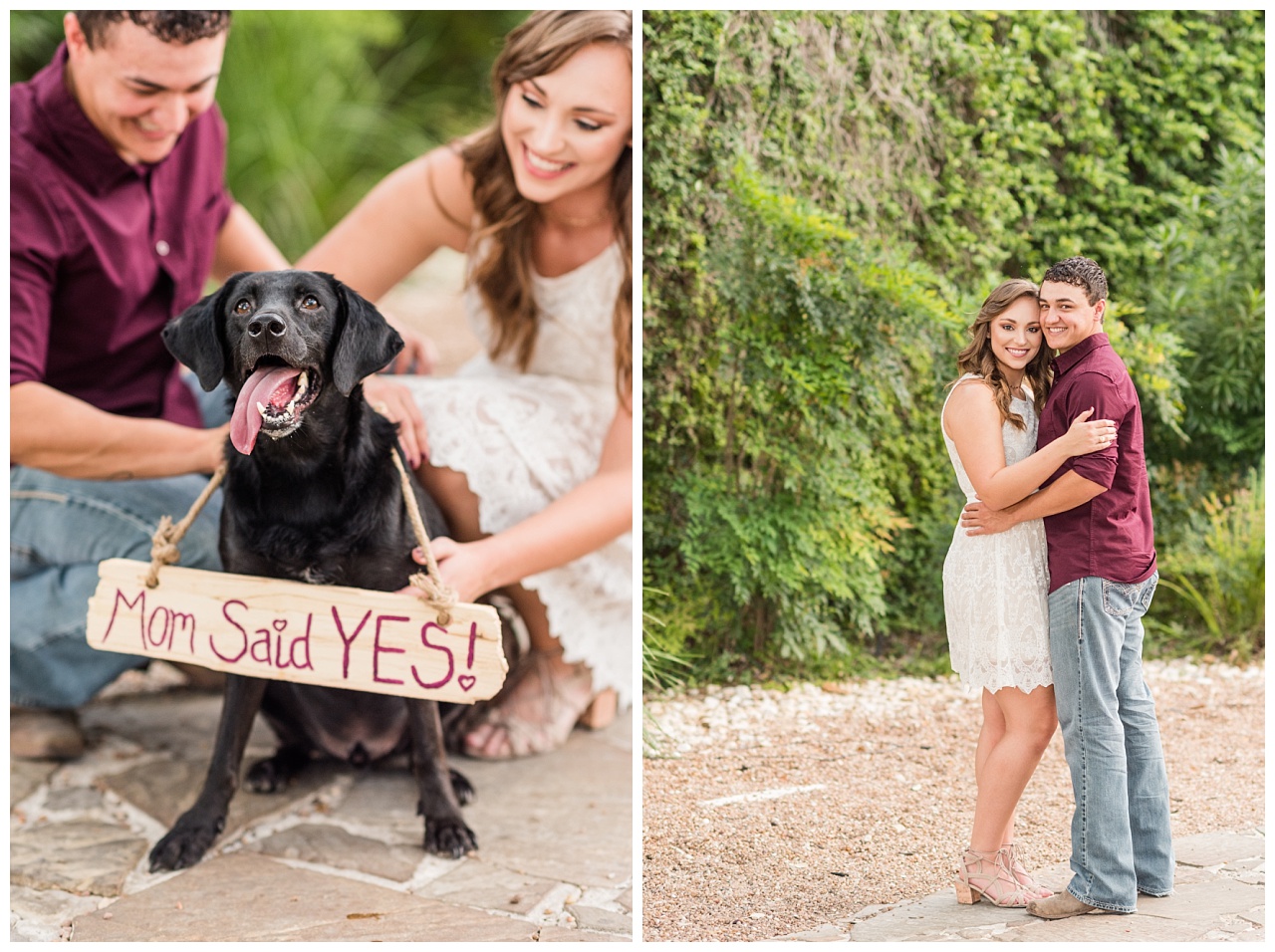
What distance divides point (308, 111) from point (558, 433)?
4.39m

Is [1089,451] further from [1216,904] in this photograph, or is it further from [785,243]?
[785,243]

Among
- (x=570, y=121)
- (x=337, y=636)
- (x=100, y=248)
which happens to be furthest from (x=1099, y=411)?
(x=100, y=248)

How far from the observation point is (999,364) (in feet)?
7.14

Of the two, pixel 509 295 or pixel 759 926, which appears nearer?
pixel 759 926

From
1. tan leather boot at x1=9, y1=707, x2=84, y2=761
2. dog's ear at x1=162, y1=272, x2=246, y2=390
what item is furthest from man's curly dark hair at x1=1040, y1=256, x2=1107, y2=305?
tan leather boot at x1=9, y1=707, x2=84, y2=761

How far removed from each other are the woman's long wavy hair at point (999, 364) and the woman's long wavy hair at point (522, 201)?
3.17 ft

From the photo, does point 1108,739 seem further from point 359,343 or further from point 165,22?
point 165,22

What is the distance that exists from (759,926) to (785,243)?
1857 millimetres

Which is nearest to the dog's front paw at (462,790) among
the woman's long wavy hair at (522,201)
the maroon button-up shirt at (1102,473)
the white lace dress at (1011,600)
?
the woman's long wavy hair at (522,201)

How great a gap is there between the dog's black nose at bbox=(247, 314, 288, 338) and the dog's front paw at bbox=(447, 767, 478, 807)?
50.7 inches

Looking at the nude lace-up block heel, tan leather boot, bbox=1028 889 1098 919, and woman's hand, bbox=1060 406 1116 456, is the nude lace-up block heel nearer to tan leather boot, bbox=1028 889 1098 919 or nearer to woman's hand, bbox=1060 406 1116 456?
tan leather boot, bbox=1028 889 1098 919

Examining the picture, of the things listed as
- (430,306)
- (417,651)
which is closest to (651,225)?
(417,651)

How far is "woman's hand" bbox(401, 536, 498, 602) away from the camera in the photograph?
2406 mm

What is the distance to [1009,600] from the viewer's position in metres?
2.16
